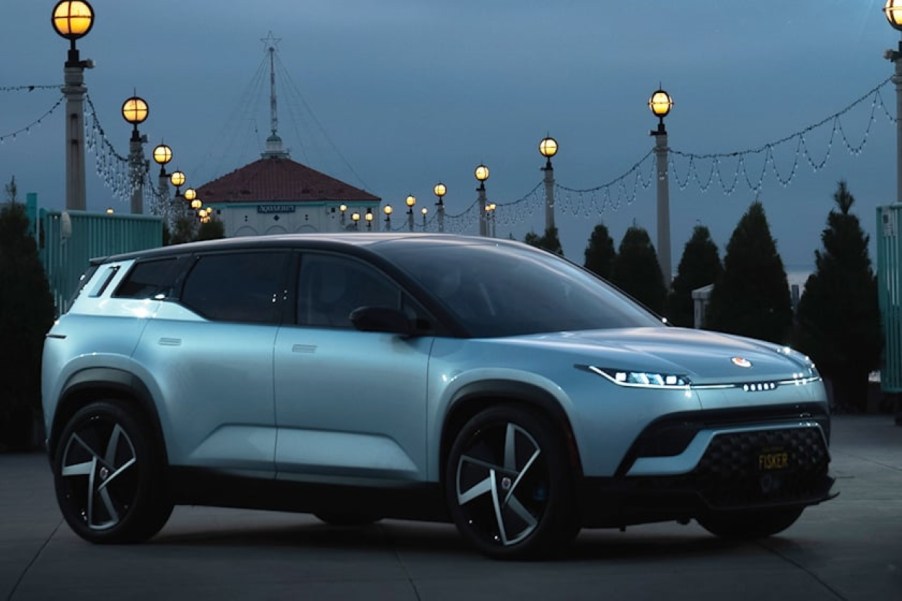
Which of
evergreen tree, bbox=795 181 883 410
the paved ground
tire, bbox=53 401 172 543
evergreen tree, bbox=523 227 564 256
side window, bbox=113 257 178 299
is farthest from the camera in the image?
evergreen tree, bbox=523 227 564 256

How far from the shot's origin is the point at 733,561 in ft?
31.9

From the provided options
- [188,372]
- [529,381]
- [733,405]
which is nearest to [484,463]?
[529,381]

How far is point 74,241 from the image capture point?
2189 cm

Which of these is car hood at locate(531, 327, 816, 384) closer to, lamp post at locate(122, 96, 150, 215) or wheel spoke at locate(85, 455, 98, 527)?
wheel spoke at locate(85, 455, 98, 527)

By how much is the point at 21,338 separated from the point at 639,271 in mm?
17986

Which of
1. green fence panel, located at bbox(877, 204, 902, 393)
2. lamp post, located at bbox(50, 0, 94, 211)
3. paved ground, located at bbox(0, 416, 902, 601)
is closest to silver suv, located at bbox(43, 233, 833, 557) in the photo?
paved ground, located at bbox(0, 416, 902, 601)

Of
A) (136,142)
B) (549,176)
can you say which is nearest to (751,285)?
(136,142)

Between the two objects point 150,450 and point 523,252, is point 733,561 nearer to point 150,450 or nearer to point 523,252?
point 523,252

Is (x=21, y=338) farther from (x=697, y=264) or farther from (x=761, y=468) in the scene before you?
(x=697, y=264)

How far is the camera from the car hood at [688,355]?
962 centimetres

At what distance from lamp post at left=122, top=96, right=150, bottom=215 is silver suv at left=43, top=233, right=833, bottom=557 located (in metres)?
21.6

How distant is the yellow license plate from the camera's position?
9742 mm

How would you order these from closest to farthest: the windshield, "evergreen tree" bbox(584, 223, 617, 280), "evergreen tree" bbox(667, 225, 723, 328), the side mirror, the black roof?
the side mirror
the windshield
the black roof
"evergreen tree" bbox(667, 225, 723, 328)
"evergreen tree" bbox(584, 223, 617, 280)

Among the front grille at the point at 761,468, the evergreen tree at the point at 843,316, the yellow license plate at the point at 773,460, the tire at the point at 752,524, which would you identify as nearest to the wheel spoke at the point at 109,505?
the tire at the point at 752,524
